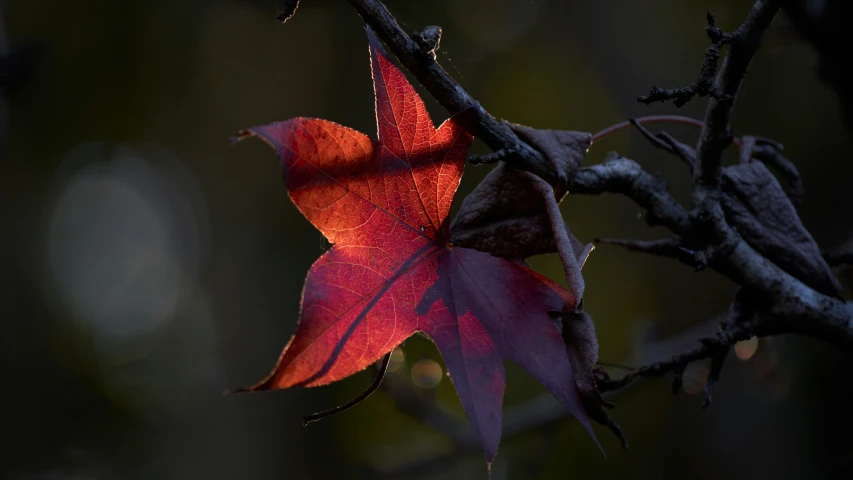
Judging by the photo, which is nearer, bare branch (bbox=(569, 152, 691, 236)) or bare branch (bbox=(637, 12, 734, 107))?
bare branch (bbox=(637, 12, 734, 107))

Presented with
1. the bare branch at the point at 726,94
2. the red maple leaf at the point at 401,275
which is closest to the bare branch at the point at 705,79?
the bare branch at the point at 726,94

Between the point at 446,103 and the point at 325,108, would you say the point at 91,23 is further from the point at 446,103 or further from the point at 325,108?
the point at 446,103

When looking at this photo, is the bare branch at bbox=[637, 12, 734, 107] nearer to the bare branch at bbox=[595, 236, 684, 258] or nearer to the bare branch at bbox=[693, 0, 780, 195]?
the bare branch at bbox=[693, 0, 780, 195]

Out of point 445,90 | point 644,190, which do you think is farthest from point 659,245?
point 445,90

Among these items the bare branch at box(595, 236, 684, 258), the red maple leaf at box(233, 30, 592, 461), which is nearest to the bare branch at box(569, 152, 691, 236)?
the bare branch at box(595, 236, 684, 258)

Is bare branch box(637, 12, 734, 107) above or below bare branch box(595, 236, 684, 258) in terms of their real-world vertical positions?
above

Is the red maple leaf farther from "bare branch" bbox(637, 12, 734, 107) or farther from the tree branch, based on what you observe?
"bare branch" bbox(637, 12, 734, 107)

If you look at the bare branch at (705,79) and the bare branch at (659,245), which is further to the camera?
the bare branch at (659,245)

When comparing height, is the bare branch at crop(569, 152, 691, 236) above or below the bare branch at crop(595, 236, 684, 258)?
above

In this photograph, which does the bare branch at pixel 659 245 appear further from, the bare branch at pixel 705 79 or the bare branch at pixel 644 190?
the bare branch at pixel 705 79

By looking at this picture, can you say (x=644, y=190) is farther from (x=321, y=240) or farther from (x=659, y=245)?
(x=321, y=240)

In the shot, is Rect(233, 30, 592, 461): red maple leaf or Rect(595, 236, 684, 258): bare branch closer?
Rect(233, 30, 592, 461): red maple leaf
